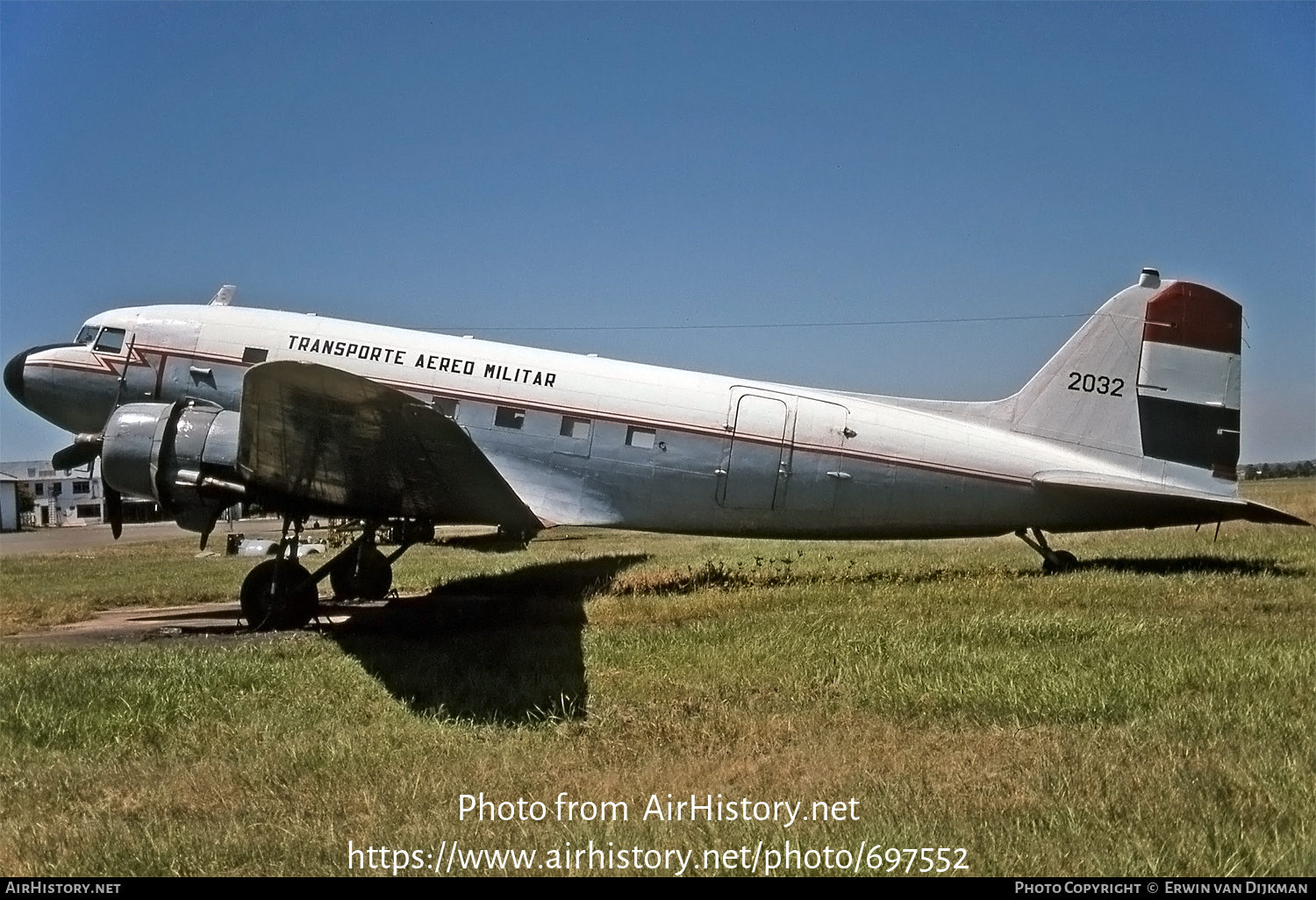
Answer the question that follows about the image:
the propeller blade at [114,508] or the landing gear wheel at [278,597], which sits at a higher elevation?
the propeller blade at [114,508]

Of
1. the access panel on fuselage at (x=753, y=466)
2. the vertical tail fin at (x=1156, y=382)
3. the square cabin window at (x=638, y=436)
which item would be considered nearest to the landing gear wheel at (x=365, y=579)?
the square cabin window at (x=638, y=436)

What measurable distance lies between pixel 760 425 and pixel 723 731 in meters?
5.62

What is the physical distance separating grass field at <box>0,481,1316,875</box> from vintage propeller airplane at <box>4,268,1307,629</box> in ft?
3.23

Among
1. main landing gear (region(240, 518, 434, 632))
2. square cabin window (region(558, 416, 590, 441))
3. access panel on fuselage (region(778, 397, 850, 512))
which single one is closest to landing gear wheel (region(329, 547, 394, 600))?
main landing gear (region(240, 518, 434, 632))

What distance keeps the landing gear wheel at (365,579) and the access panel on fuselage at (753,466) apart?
13.9 feet

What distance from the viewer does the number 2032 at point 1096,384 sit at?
10.6m

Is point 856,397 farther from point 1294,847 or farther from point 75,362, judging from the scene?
point 75,362

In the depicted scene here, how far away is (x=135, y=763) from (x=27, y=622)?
6.62m

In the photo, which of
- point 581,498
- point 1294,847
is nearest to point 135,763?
point 1294,847

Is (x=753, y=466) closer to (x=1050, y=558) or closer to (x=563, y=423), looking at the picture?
(x=563, y=423)

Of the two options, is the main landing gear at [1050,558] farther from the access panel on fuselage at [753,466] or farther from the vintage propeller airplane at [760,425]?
the access panel on fuselage at [753,466]

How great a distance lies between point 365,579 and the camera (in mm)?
11547

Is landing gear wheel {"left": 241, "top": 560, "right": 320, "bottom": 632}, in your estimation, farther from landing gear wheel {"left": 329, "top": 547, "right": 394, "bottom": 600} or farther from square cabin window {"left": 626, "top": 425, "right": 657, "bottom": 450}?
square cabin window {"left": 626, "top": 425, "right": 657, "bottom": 450}

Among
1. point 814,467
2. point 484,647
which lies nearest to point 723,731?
point 484,647
